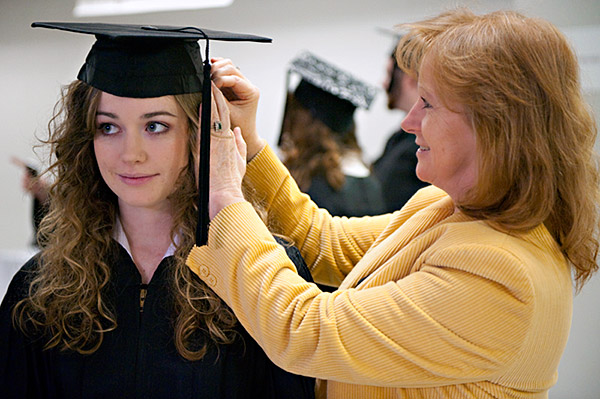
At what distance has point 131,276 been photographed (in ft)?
5.18

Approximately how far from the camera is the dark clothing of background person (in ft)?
13.0

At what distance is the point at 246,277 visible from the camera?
130 centimetres

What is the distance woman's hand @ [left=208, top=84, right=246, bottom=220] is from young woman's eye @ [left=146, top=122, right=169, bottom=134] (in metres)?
0.13

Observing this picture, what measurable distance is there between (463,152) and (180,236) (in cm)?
71

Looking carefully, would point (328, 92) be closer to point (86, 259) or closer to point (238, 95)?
point (238, 95)

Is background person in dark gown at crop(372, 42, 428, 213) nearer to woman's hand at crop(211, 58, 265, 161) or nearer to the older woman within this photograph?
woman's hand at crop(211, 58, 265, 161)

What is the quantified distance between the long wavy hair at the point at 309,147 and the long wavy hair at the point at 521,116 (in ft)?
7.90

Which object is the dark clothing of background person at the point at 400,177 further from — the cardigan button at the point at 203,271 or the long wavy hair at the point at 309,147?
the cardigan button at the point at 203,271

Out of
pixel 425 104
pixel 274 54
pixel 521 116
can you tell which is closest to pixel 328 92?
pixel 274 54

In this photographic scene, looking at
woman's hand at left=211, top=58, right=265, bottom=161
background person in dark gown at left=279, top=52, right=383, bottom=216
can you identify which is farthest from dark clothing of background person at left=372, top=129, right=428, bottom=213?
woman's hand at left=211, top=58, right=265, bottom=161

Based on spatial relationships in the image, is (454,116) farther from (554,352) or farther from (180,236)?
(180,236)

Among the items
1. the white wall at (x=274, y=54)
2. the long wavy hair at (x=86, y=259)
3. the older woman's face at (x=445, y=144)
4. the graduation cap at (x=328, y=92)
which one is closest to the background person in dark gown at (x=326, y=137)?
the graduation cap at (x=328, y=92)

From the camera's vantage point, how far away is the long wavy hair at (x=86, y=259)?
1.53 metres

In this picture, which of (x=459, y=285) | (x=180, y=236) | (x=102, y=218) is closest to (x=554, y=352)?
(x=459, y=285)
